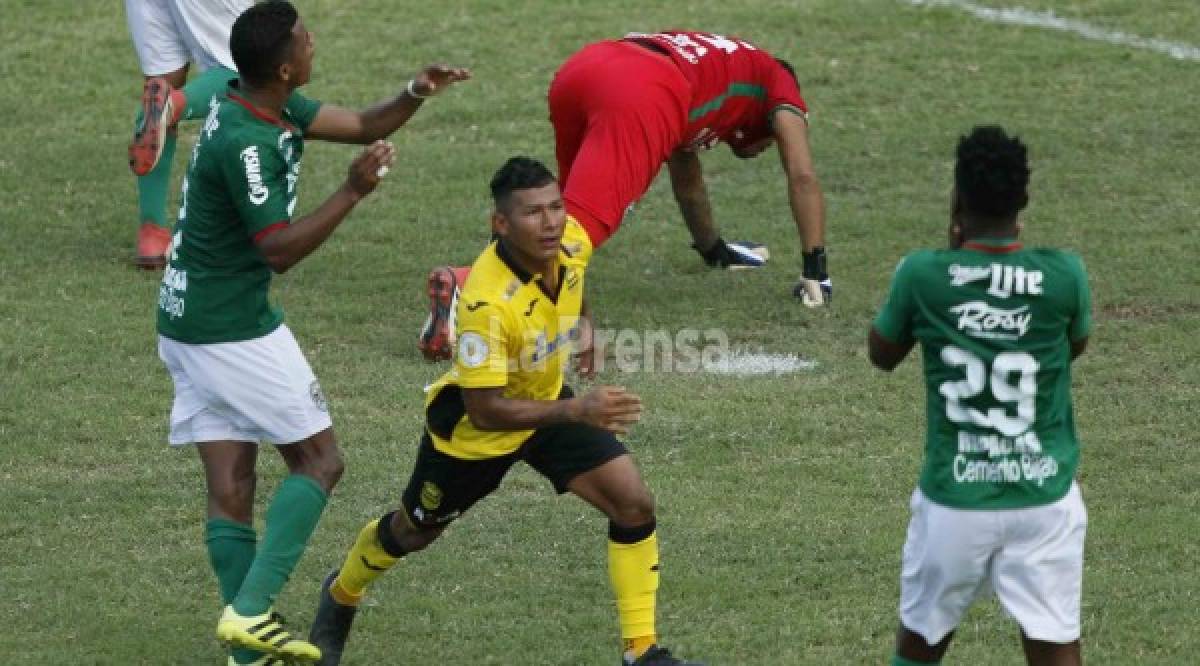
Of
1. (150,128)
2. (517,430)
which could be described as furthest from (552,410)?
(150,128)

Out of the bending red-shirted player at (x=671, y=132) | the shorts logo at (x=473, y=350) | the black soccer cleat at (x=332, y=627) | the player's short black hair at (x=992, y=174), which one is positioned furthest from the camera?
the bending red-shirted player at (x=671, y=132)

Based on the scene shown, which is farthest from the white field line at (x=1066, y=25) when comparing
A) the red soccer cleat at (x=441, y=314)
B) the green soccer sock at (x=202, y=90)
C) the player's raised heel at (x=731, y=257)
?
the red soccer cleat at (x=441, y=314)

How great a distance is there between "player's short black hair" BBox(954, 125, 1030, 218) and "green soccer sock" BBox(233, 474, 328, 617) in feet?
7.89

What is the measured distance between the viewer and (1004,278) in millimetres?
5652

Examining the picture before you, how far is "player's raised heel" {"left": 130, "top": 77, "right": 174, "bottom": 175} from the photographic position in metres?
10.7

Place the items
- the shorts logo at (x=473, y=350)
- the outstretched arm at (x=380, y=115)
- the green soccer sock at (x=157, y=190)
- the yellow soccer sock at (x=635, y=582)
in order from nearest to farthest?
the shorts logo at (x=473, y=350), the yellow soccer sock at (x=635, y=582), the outstretched arm at (x=380, y=115), the green soccer sock at (x=157, y=190)

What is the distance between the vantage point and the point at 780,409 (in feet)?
30.6

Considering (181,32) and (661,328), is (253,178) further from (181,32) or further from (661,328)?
(181,32)

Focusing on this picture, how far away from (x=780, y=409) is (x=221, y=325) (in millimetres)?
3206

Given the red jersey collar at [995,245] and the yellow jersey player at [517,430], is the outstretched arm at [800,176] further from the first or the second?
the red jersey collar at [995,245]

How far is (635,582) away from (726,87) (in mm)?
4369

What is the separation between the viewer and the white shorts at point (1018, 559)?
18.6 feet

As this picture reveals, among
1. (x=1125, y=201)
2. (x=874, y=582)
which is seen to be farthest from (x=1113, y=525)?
(x=1125, y=201)

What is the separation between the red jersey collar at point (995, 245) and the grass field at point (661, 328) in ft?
5.41
